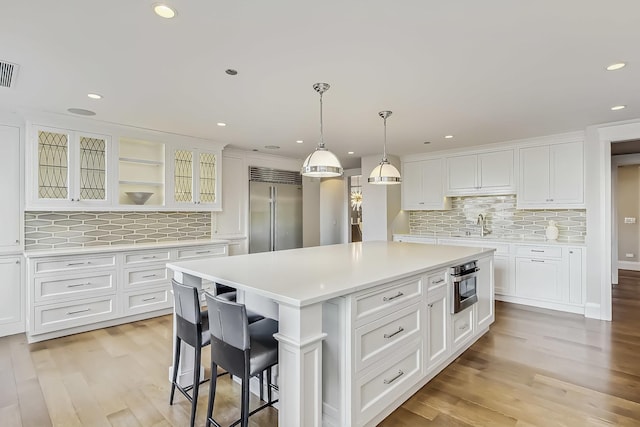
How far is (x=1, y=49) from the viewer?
210 cm

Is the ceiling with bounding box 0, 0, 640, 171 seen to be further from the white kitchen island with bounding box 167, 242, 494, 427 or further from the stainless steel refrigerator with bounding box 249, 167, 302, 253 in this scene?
the stainless steel refrigerator with bounding box 249, 167, 302, 253

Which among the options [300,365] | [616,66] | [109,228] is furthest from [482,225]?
[109,228]

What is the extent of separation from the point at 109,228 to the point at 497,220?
5639 mm

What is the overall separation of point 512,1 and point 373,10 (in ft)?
2.21

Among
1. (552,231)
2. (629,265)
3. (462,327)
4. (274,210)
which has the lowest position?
(629,265)

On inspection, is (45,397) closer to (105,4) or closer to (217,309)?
(217,309)

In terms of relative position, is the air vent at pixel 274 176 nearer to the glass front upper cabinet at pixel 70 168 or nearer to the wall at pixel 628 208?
the glass front upper cabinet at pixel 70 168

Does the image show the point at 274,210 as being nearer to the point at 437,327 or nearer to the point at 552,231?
the point at 437,327

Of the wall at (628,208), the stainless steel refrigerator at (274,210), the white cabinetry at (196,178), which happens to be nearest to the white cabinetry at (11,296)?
the white cabinetry at (196,178)

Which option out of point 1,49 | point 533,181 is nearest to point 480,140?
point 533,181

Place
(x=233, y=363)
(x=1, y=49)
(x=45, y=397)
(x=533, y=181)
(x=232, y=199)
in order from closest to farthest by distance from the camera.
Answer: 1. (x=233, y=363)
2. (x=1, y=49)
3. (x=45, y=397)
4. (x=533, y=181)
5. (x=232, y=199)

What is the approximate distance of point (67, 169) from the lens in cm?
A: 371

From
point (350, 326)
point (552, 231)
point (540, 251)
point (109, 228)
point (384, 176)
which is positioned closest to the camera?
point (350, 326)

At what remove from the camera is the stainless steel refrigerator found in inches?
222
